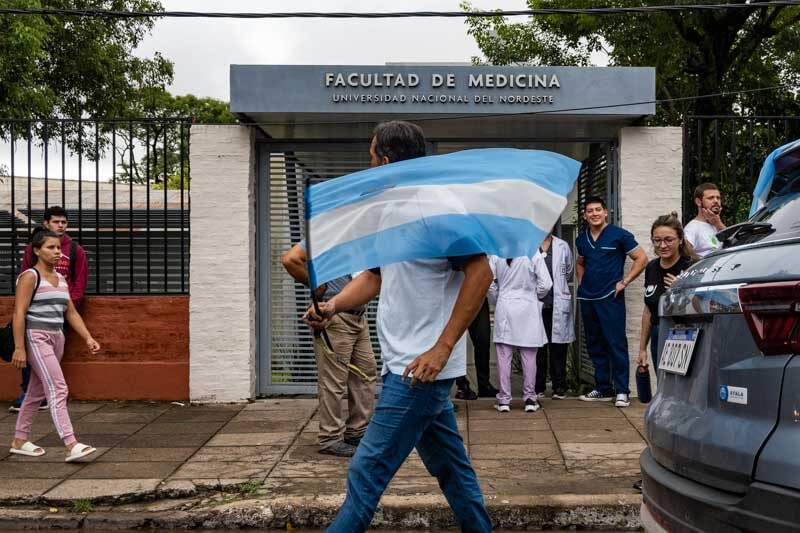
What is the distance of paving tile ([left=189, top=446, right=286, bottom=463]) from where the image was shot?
6.38m

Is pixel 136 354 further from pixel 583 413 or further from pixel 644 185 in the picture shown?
pixel 644 185

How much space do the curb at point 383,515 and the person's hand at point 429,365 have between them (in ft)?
6.31

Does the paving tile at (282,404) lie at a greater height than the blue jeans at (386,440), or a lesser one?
lesser

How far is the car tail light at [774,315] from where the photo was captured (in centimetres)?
258

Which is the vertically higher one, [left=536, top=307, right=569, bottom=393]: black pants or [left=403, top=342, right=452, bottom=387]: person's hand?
[left=403, top=342, right=452, bottom=387]: person's hand

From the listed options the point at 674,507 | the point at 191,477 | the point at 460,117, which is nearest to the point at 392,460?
the point at 674,507

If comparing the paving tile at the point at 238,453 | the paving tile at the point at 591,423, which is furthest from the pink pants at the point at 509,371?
the paving tile at the point at 238,453

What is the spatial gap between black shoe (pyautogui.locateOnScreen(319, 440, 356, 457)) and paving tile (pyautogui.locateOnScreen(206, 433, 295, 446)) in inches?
21.5

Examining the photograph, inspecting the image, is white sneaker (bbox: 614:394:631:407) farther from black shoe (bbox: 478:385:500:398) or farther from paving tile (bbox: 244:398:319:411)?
paving tile (bbox: 244:398:319:411)

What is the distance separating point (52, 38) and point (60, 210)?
46.8 feet

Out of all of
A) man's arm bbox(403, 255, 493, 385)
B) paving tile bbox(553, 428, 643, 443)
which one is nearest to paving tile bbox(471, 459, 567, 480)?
paving tile bbox(553, 428, 643, 443)

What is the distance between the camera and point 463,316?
11.2 ft

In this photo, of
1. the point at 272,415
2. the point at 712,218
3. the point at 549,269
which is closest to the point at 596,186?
the point at 549,269

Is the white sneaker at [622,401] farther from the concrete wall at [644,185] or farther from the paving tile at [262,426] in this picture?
the paving tile at [262,426]
